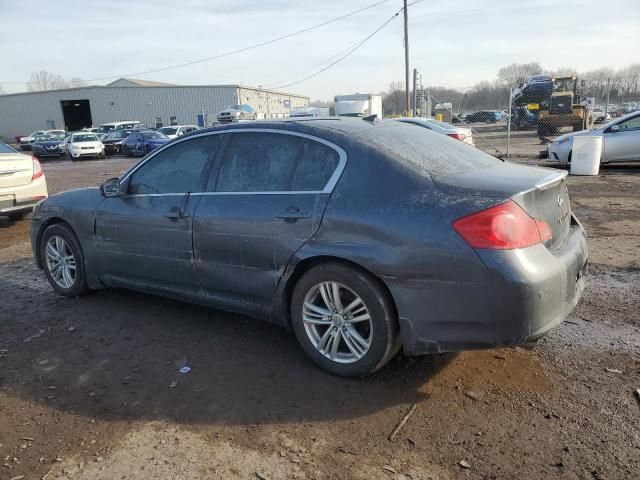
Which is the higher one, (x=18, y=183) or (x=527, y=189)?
(x=527, y=189)

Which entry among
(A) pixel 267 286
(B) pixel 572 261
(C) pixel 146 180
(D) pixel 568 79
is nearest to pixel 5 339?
(C) pixel 146 180

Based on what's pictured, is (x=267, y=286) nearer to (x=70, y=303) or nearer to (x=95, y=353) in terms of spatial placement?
(x=95, y=353)

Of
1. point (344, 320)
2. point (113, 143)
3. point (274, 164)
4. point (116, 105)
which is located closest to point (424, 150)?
point (274, 164)

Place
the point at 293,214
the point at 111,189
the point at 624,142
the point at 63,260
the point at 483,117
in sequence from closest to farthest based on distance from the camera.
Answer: the point at 293,214 < the point at 111,189 < the point at 63,260 < the point at 624,142 < the point at 483,117

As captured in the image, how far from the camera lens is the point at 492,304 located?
9.15ft

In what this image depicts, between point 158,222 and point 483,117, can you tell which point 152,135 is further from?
point 483,117

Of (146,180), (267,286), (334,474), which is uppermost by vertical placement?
(146,180)

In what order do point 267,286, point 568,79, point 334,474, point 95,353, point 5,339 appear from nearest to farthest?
1. point 334,474
2. point 267,286
3. point 95,353
4. point 5,339
5. point 568,79

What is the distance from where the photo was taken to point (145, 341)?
13.2 ft

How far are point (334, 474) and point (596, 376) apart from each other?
5.92 feet

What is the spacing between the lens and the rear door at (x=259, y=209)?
336cm

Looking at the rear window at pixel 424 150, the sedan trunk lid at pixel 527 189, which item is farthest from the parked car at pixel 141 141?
the sedan trunk lid at pixel 527 189

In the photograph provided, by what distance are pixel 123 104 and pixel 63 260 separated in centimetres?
5701

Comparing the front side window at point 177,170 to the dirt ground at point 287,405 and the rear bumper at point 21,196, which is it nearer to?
the dirt ground at point 287,405
